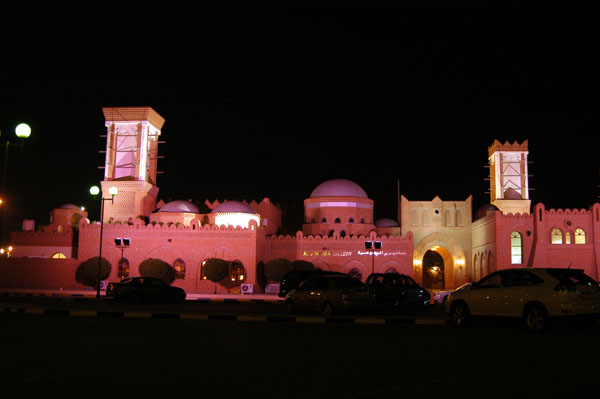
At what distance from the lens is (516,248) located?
39031mm

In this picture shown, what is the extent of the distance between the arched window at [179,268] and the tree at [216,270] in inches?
100

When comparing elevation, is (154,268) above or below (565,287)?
above

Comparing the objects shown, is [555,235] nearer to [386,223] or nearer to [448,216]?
[448,216]

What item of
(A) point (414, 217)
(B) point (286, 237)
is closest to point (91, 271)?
(B) point (286, 237)

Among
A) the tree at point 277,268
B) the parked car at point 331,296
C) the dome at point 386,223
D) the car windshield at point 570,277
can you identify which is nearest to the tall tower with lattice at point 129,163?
the tree at point 277,268

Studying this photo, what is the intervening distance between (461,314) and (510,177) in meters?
40.3

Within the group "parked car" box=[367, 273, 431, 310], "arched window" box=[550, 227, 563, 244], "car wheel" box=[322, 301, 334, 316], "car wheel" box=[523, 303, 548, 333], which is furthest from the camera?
"arched window" box=[550, 227, 563, 244]

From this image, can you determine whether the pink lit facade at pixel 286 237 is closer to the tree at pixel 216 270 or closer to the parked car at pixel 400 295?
the tree at pixel 216 270

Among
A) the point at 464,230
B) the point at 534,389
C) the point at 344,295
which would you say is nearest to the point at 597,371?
the point at 534,389

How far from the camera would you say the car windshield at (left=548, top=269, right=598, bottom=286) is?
36.7 feet

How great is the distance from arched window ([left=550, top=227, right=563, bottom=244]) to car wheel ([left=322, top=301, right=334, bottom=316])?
2762 centimetres

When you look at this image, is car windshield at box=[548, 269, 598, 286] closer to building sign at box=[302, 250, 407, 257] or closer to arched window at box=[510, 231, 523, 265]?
building sign at box=[302, 250, 407, 257]

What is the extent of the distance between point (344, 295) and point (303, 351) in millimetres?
6890

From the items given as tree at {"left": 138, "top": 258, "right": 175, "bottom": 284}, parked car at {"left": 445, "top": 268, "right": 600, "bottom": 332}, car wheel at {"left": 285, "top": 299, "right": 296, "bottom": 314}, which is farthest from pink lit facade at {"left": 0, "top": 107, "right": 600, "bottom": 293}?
parked car at {"left": 445, "top": 268, "right": 600, "bottom": 332}
